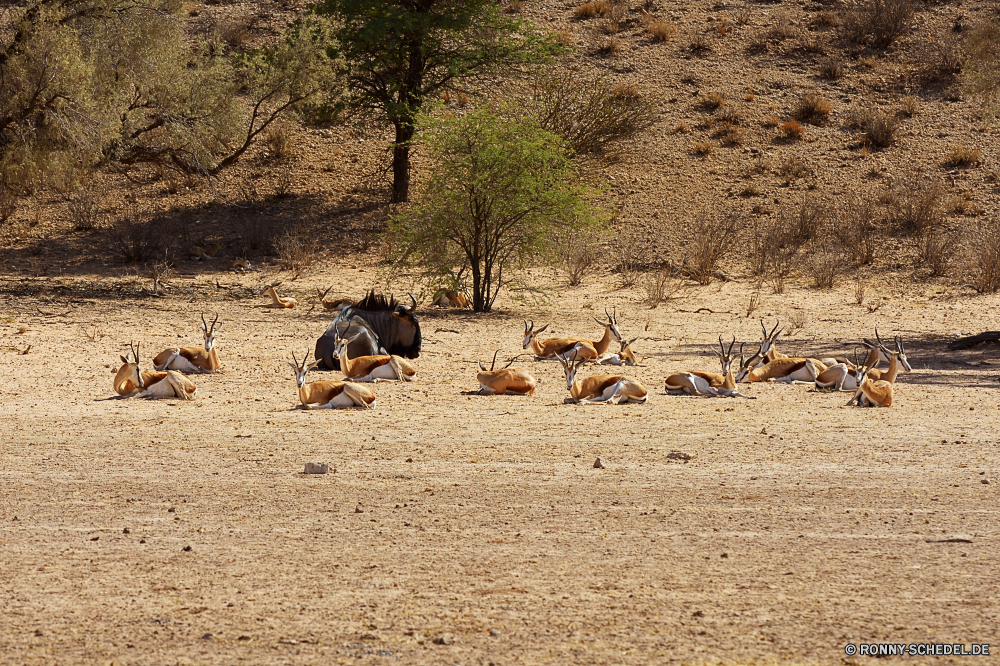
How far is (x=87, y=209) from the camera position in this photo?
87.6 ft

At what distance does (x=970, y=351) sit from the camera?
14.9 meters

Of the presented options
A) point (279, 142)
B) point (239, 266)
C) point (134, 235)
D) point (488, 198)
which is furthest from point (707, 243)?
point (279, 142)

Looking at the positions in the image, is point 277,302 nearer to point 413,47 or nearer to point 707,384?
point 707,384

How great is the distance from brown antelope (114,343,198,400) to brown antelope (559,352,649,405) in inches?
150

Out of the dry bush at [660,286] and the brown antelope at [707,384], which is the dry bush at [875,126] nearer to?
the dry bush at [660,286]

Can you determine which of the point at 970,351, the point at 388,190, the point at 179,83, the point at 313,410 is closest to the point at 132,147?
the point at 179,83

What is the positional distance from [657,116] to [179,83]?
602 inches

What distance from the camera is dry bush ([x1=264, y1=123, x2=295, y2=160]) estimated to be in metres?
31.4

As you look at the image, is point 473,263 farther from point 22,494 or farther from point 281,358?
point 22,494

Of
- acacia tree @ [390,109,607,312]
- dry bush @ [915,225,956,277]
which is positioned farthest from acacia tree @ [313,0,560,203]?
dry bush @ [915,225,956,277]

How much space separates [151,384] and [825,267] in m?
15.5

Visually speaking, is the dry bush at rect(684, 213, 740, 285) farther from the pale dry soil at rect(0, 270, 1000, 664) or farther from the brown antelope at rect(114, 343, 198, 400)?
the brown antelope at rect(114, 343, 198, 400)

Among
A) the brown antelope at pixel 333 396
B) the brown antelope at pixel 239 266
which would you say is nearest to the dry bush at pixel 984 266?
the brown antelope at pixel 333 396

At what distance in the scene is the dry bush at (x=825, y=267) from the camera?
21297 millimetres
